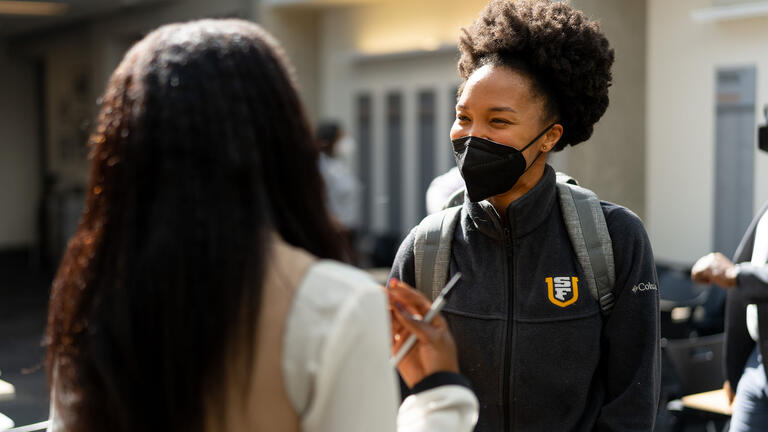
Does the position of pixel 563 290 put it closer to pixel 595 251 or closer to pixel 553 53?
pixel 595 251

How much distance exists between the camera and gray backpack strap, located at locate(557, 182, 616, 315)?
1.97 meters

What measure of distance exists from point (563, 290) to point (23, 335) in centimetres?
742

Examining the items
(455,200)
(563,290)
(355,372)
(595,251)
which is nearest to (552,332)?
(563,290)

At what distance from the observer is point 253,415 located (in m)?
1.14

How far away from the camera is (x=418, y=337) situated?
137 cm

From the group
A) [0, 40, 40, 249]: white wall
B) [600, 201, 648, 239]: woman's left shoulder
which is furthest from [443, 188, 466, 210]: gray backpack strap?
[0, 40, 40, 249]: white wall

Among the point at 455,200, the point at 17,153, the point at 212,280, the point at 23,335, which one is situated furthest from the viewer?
the point at 17,153

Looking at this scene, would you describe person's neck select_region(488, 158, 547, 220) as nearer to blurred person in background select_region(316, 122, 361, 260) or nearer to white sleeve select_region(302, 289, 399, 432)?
white sleeve select_region(302, 289, 399, 432)

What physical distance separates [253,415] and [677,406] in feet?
11.5

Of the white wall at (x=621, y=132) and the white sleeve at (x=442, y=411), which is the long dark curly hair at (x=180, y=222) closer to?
the white sleeve at (x=442, y=411)

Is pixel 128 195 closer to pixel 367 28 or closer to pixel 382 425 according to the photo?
pixel 382 425

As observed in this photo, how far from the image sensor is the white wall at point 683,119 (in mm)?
6383

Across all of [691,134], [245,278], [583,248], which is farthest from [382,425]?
[691,134]

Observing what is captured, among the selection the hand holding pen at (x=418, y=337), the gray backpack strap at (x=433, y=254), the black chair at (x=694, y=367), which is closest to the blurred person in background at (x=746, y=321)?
the gray backpack strap at (x=433, y=254)
